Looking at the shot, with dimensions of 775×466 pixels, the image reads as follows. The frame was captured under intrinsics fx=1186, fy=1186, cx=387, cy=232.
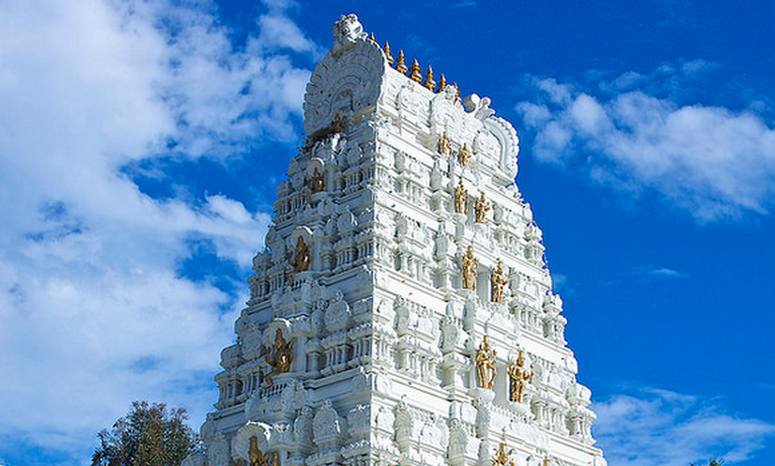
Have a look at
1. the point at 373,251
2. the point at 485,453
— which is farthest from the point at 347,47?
the point at 485,453

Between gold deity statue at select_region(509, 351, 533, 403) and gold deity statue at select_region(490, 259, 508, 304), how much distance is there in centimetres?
269

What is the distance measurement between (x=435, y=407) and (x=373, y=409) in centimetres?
340

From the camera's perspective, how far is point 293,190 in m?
48.9

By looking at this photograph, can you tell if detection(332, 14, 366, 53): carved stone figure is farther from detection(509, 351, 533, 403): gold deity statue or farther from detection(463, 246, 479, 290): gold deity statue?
detection(509, 351, 533, 403): gold deity statue

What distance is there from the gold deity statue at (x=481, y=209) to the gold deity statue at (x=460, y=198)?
0.69 metres

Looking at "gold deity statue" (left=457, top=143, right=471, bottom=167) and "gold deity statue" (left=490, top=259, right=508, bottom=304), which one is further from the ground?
"gold deity statue" (left=457, top=143, right=471, bottom=167)

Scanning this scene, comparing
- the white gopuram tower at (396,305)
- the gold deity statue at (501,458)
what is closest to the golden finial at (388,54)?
the white gopuram tower at (396,305)

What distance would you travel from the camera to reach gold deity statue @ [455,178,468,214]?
4806 cm

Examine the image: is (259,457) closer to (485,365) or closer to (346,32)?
(485,365)

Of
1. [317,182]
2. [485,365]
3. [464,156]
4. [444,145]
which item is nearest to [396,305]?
[485,365]

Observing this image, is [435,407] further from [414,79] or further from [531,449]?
[414,79]

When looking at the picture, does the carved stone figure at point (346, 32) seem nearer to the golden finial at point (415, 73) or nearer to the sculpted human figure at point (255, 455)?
the golden finial at point (415, 73)

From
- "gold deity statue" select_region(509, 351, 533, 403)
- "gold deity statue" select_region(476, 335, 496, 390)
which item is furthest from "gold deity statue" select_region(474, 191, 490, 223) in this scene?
"gold deity statue" select_region(476, 335, 496, 390)

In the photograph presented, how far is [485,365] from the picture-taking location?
4375 cm
